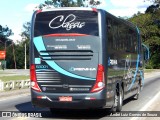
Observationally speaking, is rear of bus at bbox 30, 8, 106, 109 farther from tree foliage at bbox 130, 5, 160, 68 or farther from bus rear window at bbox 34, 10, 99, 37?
tree foliage at bbox 130, 5, 160, 68

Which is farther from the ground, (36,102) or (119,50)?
(119,50)

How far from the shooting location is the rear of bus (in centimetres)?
1328

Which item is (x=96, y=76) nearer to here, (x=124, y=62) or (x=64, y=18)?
(x=64, y=18)

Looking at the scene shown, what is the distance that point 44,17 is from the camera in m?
13.8

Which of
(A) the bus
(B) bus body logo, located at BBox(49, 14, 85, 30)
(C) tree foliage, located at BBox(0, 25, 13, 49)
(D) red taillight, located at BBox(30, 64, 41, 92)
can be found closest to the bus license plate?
(A) the bus

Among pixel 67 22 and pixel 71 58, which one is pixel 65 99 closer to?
pixel 71 58

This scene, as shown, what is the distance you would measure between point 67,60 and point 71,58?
139 mm

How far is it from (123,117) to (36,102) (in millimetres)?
2761

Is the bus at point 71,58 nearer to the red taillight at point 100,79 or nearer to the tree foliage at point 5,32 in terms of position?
the red taillight at point 100,79

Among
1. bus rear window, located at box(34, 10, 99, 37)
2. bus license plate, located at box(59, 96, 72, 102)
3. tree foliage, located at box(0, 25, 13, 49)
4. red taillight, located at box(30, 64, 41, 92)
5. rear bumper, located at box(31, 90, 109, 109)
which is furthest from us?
tree foliage, located at box(0, 25, 13, 49)

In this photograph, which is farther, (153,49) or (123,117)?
(153,49)

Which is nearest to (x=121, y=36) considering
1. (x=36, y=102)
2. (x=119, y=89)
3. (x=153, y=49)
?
(x=119, y=89)

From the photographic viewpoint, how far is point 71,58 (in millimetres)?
13523

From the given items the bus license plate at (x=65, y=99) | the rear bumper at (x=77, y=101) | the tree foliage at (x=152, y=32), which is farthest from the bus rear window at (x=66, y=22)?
the tree foliage at (x=152, y=32)
